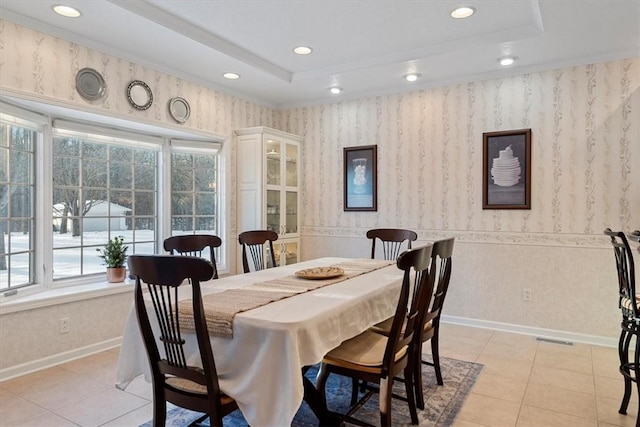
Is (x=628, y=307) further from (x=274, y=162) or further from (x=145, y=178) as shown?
(x=145, y=178)

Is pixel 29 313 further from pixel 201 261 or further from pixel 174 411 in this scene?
pixel 201 261

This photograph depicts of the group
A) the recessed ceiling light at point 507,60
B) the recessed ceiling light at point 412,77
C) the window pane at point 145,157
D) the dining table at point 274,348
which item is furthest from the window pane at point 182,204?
the recessed ceiling light at point 507,60

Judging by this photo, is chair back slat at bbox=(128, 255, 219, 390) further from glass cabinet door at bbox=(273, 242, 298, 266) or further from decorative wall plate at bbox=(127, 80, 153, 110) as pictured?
glass cabinet door at bbox=(273, 242, 298, 266)

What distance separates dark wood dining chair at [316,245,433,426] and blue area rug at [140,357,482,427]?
0.63ft

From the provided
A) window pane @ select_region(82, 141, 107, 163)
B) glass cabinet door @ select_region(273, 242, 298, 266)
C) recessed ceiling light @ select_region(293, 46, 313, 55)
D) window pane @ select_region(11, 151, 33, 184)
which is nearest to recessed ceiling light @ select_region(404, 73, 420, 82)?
recessed ceiling light @ select_region(293, 46, 313, 55)

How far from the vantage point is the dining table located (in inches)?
60.9

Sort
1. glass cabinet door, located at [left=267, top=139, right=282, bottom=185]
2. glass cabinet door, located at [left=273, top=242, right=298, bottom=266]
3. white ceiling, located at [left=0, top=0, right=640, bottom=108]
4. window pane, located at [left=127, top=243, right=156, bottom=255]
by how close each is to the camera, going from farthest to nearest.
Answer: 1. glass cabinet door, located at [left=273, top=242, right=298, bottom=266]
2. glass cabinet door, located at [left=267, top=139, right=282, bottom=185]
3. window pane, located at [left=127, top=243, right=156, bottom=255]
4. white ceiling, located at [left=0, top=0, right=640, bottom=108]

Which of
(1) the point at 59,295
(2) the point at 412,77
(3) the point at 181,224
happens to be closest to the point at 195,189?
(3) the point at 181,224

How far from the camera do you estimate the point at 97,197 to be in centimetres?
374

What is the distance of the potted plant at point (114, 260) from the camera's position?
3631 mm

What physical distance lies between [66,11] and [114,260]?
6.57ft

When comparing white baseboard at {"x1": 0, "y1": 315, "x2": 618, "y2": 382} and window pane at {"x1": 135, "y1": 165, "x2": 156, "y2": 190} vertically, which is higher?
window pane at {"x1": 135, "y1": 165, "x2": 156, "y2": 190}

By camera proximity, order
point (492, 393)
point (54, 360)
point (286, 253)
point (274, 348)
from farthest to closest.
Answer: point (286, 253)
point (54, 360)
point (492, 393)
point (274, 348)

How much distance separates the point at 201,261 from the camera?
1.47m
